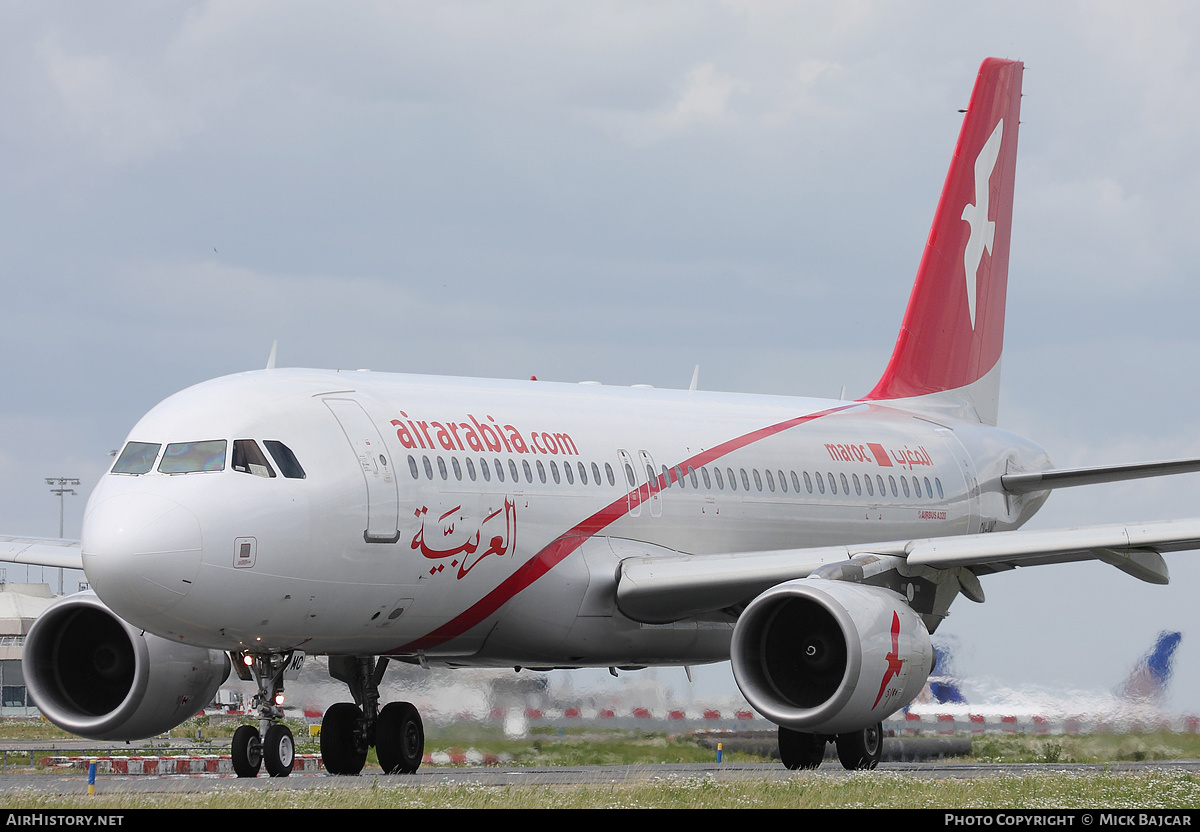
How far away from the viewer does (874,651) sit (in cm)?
1797

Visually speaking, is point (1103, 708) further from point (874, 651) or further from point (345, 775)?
point (345, 775)

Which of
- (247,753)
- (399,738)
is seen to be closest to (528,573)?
(399,738)

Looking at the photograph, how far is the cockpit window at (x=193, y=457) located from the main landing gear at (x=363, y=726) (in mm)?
4280

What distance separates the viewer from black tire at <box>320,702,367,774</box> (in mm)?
20719

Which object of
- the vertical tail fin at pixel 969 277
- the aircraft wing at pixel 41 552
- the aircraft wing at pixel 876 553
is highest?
the vertical tail fin at pixel 969 277

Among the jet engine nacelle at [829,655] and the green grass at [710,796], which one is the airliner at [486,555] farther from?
the green grass at [710,796]

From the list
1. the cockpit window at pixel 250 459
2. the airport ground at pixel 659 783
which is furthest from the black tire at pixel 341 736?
the cockpit window at pixel 250 459

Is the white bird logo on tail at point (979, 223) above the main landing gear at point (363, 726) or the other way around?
above

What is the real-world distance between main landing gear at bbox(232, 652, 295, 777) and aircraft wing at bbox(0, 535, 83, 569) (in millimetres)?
3512

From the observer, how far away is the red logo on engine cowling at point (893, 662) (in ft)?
59.4

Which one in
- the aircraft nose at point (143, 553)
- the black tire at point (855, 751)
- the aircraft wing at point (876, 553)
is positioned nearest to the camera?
the aircraft nose at point (143, 553)

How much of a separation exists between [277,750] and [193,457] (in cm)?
306

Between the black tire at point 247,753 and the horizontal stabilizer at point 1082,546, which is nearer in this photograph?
the black tire at point 247,753
